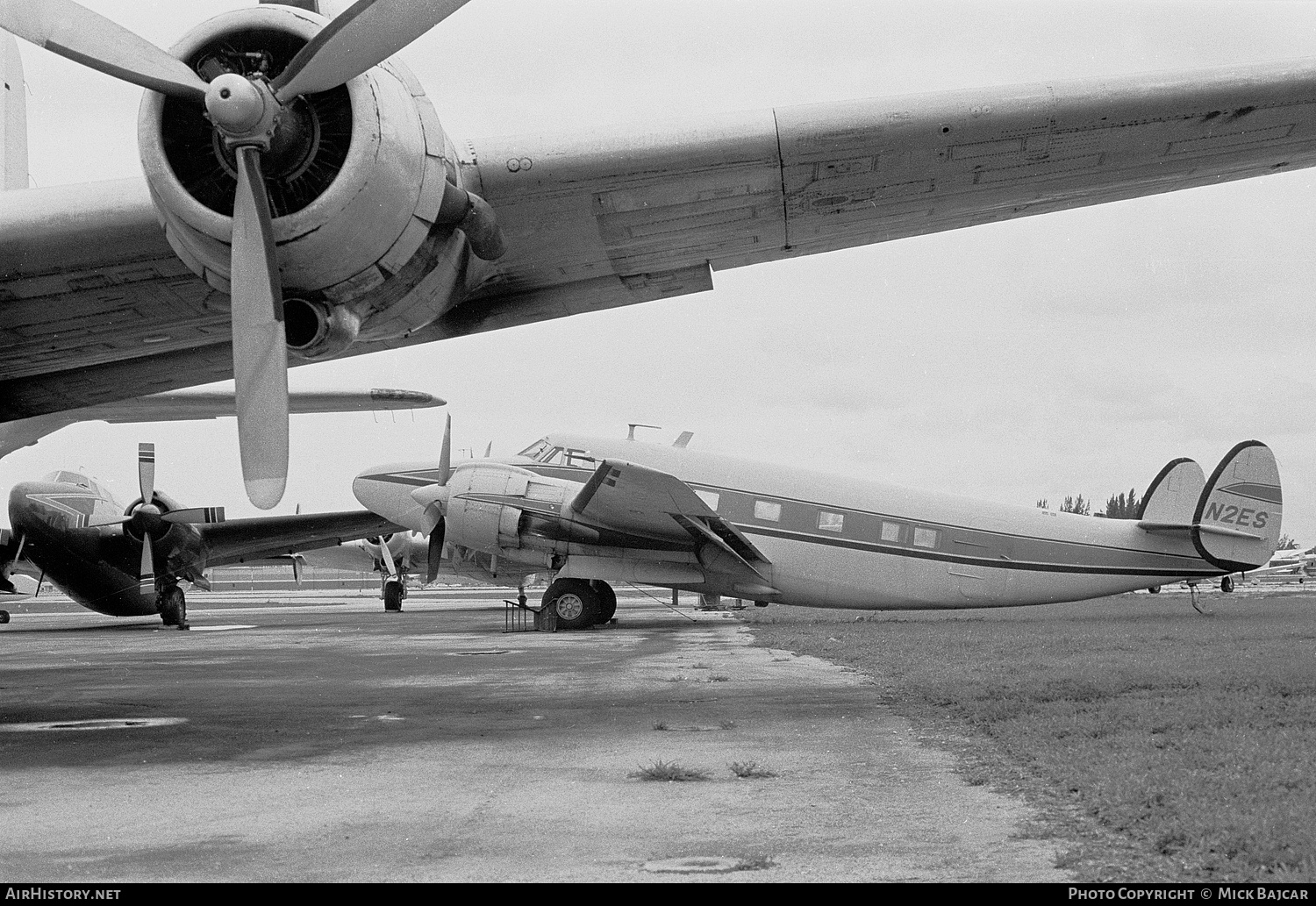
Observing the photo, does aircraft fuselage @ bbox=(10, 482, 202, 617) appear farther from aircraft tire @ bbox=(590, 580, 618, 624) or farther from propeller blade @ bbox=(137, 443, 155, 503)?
aircraft tire @ bbox=(590, 580, 618, 624)

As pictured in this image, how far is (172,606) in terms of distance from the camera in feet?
81.9

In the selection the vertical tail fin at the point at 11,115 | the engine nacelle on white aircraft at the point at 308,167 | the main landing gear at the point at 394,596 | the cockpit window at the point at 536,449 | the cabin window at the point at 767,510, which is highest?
the vertical tail fin at the point at 11,115

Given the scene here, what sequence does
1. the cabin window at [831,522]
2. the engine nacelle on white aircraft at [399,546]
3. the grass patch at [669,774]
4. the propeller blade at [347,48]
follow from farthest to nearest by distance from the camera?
1. the engine nacelle on white aircraft at [399,546]
2. the cabin window at [831,522]
3. the propeller blade at [347,48]
4. the grass patch at [669,774]

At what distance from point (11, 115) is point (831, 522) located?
1383 cm

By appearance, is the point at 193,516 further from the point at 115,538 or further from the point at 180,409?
the point at 180,409

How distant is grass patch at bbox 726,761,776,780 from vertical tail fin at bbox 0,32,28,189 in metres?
10.8

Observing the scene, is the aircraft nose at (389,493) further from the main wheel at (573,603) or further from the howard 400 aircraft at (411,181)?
the howard 400 aircraft at (411,181)

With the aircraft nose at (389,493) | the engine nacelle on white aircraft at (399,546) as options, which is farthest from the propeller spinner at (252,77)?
the engine nacelle on white aircraft at (399,546)

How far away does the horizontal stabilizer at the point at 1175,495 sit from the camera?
21.4m

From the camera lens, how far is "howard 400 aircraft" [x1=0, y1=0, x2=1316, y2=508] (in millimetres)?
6609

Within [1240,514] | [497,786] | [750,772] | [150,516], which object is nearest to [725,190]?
[750,772]

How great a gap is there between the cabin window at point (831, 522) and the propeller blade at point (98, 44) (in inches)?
606
